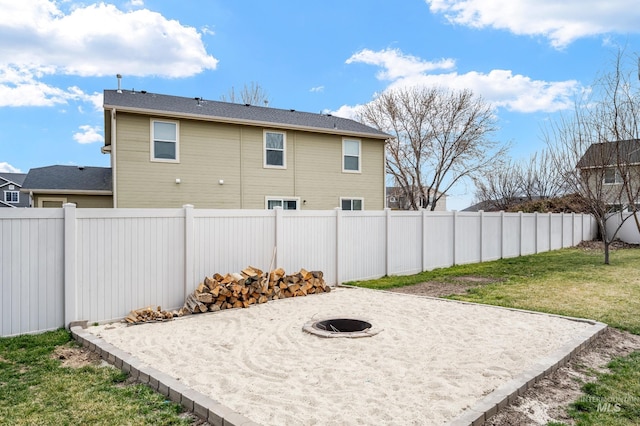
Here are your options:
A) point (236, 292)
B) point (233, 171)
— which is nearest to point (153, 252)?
point (236, 292)

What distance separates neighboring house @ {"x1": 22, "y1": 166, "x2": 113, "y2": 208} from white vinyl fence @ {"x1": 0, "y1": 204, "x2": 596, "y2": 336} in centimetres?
1021

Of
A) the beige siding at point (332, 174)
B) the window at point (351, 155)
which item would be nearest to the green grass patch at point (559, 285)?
the beige siding at point (332, 174)

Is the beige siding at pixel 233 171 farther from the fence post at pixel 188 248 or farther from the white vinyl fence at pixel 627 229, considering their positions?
the white vinyl fence at pixel 627 229

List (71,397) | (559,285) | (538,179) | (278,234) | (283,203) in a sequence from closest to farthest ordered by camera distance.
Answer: (71,397)
(278,234)
(559,285)
(283,203)
(538,179)

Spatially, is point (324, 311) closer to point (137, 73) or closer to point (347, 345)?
point (347, 345)

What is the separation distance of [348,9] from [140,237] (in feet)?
29.3

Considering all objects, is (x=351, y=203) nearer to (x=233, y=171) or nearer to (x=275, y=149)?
(x=275, y=149)

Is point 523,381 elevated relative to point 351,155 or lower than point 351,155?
lower

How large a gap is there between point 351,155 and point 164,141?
7.34 meters

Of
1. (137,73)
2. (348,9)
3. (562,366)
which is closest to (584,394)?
(562,366)

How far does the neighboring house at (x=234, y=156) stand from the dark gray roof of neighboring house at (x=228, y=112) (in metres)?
0.03

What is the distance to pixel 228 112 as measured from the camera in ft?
48.8

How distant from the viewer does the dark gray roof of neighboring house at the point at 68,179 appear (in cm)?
1538

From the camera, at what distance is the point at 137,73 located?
55.0 feet
